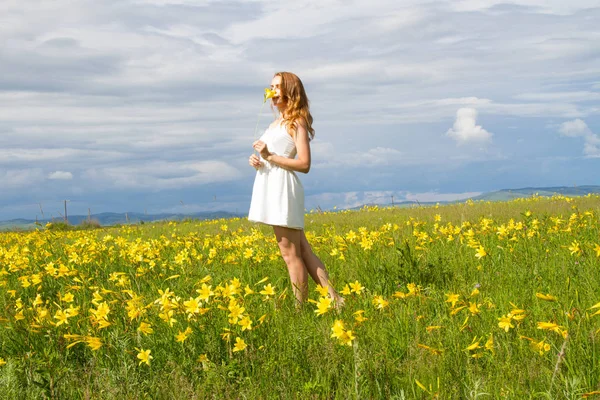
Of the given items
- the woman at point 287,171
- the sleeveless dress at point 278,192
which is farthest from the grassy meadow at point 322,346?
the sleeveless dress at point 278,192

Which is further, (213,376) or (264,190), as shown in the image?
(264,190)

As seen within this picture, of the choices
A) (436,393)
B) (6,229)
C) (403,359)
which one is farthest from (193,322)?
(6,229)

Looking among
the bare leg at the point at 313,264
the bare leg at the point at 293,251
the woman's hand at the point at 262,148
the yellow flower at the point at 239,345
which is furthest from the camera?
the bare leg at the point at 313,264

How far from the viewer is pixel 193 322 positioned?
13.9ft

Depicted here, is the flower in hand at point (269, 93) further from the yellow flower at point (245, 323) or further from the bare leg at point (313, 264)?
the yellow flower at point (245, 323)

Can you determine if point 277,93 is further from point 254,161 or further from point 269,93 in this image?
point 254,161

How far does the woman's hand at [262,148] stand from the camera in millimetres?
5508

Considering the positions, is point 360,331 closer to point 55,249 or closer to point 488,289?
point 488,289

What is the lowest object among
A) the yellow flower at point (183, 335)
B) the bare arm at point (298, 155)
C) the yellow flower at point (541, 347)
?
the yellow flower at point (541, 347)

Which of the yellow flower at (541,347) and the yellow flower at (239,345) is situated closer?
the yellow flower at (541,347)

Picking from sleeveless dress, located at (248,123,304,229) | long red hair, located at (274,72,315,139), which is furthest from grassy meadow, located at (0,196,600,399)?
long red hair, located at (274,72,315,139)

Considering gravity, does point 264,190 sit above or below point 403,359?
above

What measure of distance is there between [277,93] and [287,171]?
775 mm

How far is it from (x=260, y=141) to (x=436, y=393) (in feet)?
10.0
